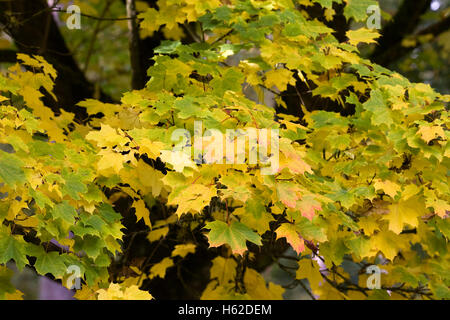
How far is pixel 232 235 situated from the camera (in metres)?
2.15

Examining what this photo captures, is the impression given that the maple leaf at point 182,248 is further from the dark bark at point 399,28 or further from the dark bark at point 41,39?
the dark bark at point 399,28

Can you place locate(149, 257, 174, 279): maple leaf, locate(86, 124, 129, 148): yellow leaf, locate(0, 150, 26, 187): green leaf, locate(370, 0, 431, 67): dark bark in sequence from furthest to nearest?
locate(370, 0, 431, 67): dark bark → locate(149, 257, 174, 279): maple leaf → locate(86, 124, 129, 148): yellow leaf → locate(0, 150, 26, 187): green leaf

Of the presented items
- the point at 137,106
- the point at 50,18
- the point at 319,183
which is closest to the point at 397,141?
the point at 319,183

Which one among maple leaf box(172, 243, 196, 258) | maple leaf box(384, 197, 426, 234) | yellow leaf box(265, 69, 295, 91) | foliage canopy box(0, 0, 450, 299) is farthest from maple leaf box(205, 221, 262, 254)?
maple leaf box(172, 243, 196, 258)

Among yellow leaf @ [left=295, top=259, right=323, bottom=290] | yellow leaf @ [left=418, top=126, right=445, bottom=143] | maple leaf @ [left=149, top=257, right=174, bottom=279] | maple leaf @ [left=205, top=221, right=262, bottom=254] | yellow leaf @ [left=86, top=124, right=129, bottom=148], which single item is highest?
yellow leaf @ [left=86, top=124, right=129, bottom=148]

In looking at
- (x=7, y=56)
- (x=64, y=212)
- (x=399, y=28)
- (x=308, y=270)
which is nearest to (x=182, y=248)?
(x=308, y=270)

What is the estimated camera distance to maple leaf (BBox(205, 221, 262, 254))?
2.11 m

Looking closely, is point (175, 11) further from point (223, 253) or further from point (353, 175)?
point (223, 253)

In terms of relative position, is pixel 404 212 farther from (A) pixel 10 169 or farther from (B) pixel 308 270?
(A) pixel 10 169

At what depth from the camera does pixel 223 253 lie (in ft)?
12.8

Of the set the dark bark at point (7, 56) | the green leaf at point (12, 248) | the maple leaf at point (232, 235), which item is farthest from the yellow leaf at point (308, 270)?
the dark bark at point (7, 56)

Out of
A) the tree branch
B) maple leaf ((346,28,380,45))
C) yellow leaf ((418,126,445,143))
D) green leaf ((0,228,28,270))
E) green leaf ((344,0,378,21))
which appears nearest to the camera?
green leaf ((0,228,28,270))

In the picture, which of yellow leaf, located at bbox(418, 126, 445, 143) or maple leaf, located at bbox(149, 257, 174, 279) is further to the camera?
maple leaf, located at bbox(149, 257, 174, 279)

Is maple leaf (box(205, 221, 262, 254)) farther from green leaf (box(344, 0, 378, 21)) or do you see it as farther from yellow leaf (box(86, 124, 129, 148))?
green leaf (box(344, 0, 378, 21))
